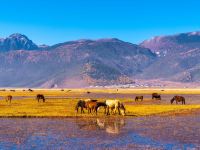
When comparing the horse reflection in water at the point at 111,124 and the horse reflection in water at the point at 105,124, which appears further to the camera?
the horse reflection in water at the point at 105,124

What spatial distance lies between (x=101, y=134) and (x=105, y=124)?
613cm

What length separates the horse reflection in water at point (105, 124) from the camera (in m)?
30.4

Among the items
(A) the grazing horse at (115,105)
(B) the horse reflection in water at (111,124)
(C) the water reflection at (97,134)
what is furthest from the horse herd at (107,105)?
(C) the water reflection at (97,134)

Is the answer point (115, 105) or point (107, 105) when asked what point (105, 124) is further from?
point (107, 105)

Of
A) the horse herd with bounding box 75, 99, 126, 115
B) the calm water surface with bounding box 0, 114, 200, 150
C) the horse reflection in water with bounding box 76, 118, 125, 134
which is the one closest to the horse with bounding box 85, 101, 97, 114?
the horse herd with bounding box 75, 99, 126, 115

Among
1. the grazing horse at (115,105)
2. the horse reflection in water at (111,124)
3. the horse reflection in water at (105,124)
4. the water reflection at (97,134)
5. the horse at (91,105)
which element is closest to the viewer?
the water reflection at (97,134)

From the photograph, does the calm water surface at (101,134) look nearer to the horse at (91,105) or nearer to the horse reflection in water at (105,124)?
the horse reflection in water at (105,124)

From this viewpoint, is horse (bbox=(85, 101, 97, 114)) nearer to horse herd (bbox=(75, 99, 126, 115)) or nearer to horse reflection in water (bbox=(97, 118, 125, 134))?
horse herd (bbox=(75, 99, 126, 115))

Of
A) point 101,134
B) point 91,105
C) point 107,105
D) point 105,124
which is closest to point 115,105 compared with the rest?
point 107,105

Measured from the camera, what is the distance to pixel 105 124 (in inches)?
1332

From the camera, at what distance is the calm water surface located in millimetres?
23188

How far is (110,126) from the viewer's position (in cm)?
3234

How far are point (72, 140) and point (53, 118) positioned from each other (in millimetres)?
14531

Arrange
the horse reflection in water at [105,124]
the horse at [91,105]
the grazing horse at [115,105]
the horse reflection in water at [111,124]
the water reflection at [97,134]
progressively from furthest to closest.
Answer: the horse at [91,105] < the grazing horse at [115,105] < the horse reflection in water at [105,124] < the horse reflection in water at [111,124] < the water reflection at [97,134]
